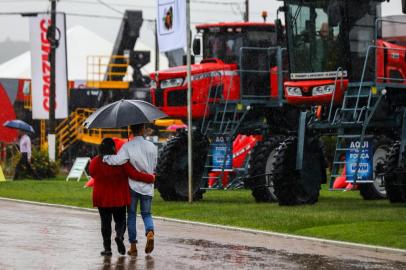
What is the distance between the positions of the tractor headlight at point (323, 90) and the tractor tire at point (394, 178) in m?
1.77

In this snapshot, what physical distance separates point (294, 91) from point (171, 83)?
3.81m

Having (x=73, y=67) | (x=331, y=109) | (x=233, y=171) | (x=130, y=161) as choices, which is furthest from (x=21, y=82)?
(x=130, y=161)

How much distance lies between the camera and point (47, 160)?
4269 cm

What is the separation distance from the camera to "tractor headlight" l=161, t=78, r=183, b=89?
28.8 m

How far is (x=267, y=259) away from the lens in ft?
51.2

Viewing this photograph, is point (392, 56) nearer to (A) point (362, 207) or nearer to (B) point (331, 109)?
(B) point (331, 109)

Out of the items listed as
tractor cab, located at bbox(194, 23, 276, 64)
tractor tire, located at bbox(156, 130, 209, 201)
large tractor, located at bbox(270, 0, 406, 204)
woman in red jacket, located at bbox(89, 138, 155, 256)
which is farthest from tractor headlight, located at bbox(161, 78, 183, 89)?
woman in red jacket, located at bbox(89, 138, 155, 256)

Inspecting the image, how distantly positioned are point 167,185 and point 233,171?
2.17m

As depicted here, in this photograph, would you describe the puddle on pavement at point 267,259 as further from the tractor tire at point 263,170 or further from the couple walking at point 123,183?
the tractor tire at point 263,170

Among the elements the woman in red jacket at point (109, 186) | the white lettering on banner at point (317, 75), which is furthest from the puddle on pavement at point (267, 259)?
the white lettering on banner at point (317, 75)

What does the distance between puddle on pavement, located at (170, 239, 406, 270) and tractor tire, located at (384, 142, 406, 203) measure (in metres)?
7.91

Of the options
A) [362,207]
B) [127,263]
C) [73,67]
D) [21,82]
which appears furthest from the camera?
[73,67]

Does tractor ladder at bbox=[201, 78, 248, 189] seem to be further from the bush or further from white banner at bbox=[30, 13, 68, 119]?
white banner at bbox=[30, 13, 68, 119]

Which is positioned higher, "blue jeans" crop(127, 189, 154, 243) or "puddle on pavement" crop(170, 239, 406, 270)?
"blue jeans" crop(127, 189, 154, 243)
